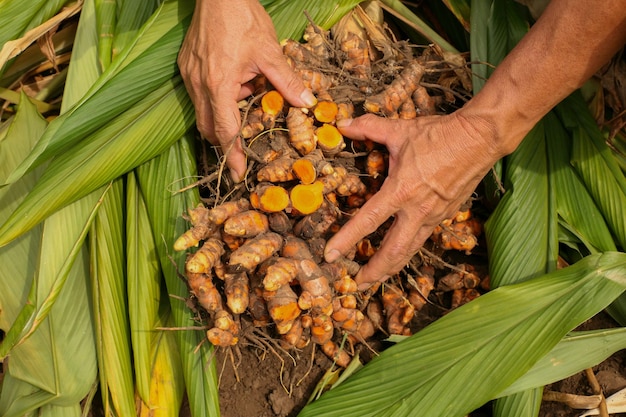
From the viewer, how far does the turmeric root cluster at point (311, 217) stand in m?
1.20

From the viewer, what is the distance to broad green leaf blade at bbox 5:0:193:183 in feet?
4.25

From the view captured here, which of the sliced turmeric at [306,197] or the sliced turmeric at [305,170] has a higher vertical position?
the sliced turmeric at [305,170]

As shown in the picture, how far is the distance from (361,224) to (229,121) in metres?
0.37

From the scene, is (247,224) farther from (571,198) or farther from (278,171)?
(571,198)

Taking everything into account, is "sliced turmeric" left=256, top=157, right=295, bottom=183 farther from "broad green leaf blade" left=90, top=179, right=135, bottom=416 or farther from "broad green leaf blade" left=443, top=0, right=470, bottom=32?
"broad green leaf blade" left=443, top=0, right=470, bottom=32

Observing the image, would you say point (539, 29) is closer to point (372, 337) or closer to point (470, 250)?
point (470, 250)

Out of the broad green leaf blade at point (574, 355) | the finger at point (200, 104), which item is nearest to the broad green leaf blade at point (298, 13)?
the finger at point (200, 104)

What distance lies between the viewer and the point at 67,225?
1.38m

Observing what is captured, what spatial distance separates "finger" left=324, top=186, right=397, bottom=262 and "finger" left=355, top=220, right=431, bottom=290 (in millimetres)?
44

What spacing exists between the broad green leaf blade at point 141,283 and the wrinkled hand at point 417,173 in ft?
1.56

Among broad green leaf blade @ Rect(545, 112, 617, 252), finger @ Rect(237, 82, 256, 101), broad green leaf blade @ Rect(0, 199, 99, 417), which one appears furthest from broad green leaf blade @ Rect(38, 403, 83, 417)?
broad green leaf blade @ Rect(545, 112, 617, 252)

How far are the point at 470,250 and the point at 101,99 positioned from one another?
3.14ft

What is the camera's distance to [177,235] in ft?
4.57

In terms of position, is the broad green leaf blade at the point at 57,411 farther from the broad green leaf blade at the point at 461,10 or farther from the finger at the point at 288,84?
the broad green leaf blade at the point at 461,10
